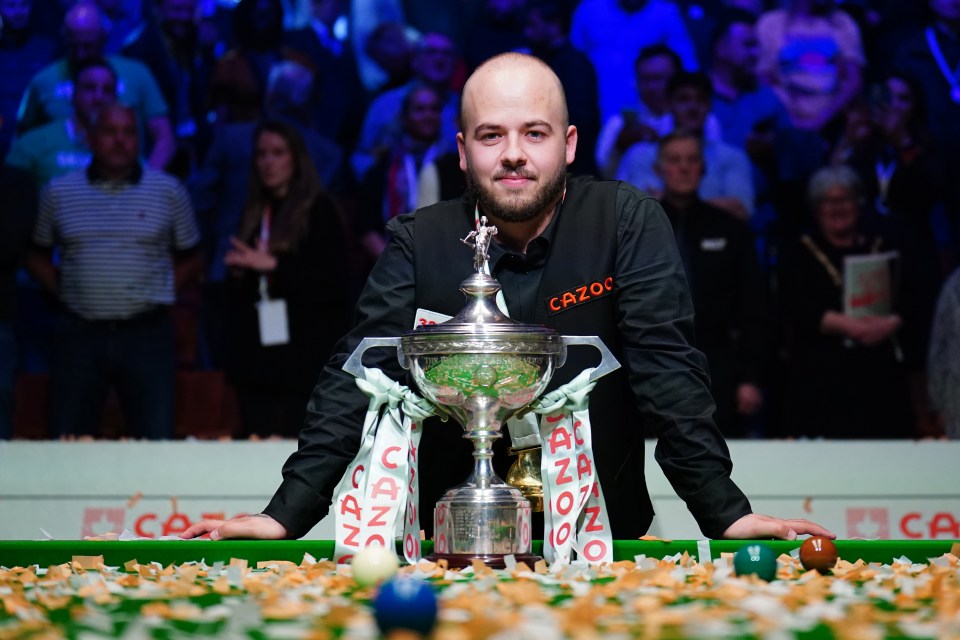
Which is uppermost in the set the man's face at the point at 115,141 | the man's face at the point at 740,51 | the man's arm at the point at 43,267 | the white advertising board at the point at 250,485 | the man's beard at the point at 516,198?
the man's face at the point at 740,51

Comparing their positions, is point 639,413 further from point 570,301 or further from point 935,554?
point 935,554

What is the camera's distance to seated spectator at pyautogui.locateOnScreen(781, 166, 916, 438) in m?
6.09

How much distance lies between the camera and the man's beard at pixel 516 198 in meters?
2.32

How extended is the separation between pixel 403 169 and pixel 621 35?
1409mm

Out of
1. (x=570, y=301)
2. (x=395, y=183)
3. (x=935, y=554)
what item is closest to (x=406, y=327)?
(x=570, y=301)

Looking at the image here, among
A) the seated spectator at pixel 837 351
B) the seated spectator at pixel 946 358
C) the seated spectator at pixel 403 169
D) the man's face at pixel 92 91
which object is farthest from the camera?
the seated spectator at pixel 403 169

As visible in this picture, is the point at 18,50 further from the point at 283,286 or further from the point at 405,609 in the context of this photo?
the point at 405,609

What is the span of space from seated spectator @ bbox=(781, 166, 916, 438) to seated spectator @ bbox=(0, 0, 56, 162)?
410cm

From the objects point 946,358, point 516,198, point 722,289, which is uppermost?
point 722,289

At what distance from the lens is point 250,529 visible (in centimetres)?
209

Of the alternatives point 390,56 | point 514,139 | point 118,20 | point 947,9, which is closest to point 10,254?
point 118,20

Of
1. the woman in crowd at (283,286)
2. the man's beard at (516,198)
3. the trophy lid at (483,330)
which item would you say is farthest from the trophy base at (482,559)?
the woman in crowd at (283,286)

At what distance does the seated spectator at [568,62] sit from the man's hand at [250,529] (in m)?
4.77

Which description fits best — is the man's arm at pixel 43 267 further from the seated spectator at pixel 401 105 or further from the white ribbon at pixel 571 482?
the white ribbon at pixel 571 482
